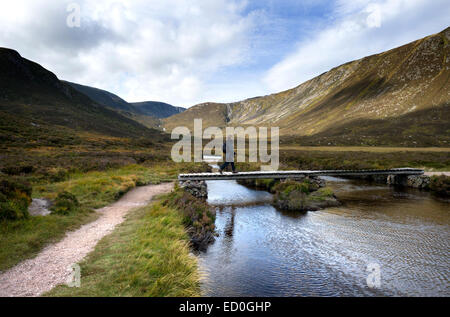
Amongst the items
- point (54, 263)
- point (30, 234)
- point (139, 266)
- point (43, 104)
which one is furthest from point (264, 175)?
point (43, 104)

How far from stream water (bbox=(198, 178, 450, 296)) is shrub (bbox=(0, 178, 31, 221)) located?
8253 mm

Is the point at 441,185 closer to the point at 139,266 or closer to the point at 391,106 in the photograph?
the point at 139,266

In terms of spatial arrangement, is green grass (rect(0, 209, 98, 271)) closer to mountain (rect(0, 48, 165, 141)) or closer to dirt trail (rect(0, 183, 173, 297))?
dirt trail (rect(0, 183, 173, 297))

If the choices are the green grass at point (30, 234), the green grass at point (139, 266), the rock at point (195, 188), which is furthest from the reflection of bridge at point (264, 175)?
the green grass at point (139, 266)

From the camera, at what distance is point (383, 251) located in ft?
41.8

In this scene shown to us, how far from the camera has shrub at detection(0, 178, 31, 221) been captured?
11.0 meters

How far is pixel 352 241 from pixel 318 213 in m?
6.10

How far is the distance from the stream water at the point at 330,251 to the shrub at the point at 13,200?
8253 millimetres

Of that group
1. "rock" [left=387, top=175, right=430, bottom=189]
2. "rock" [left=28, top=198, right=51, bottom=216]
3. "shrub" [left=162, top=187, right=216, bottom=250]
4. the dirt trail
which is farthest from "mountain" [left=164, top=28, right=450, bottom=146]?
the dirt trail

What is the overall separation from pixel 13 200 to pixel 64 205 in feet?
7.51

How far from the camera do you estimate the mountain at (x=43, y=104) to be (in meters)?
89.8

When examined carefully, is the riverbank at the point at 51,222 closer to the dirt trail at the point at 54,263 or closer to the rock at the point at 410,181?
the dirt trail at the point at 54,263
